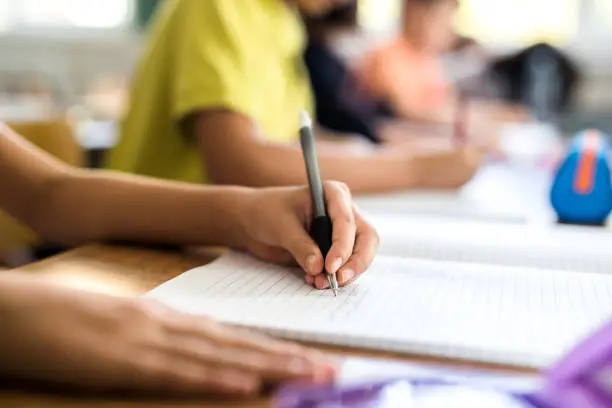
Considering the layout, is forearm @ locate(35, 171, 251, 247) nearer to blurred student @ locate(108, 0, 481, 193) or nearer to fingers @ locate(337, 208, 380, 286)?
fingers @ locate(337, 208, 380, 286)

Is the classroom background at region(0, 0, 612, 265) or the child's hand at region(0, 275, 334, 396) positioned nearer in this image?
the child's hand at region(0, 275, 334, 396)

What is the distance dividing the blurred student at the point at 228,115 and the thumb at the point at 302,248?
10.4 inches

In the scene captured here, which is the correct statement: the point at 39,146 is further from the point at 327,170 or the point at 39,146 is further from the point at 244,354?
the point at 244,354

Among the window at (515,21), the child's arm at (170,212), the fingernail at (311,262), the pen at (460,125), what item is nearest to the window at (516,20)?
the window at (515,21)

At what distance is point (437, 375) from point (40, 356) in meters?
0.20

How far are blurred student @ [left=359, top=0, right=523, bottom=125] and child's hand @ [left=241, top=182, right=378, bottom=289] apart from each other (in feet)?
6.20

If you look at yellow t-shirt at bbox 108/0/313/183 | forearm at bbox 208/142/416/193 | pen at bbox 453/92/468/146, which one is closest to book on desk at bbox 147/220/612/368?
forearm at bbox 208/142/416/193

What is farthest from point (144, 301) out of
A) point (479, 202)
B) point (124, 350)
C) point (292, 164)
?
point (479, 202)

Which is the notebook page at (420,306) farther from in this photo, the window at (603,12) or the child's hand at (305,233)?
the window at (603,12)

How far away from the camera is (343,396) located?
38 centimetres

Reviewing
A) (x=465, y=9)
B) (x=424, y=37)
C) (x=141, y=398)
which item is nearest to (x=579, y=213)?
(x=141, y=398)

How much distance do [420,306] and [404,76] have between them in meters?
2.21

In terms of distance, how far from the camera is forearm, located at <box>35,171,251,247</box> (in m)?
0.69

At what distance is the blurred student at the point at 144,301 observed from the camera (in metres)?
0.38
